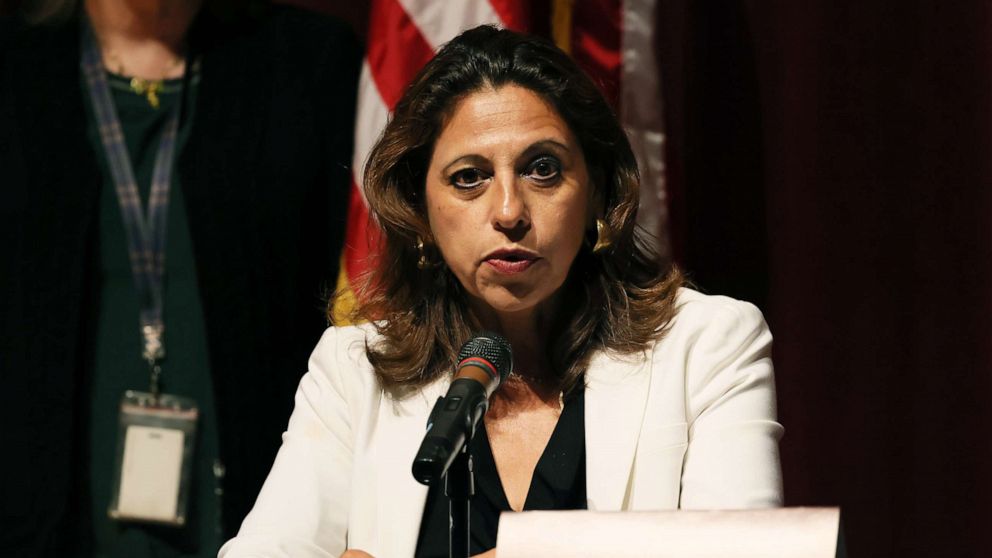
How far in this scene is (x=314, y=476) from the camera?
6.79 feet

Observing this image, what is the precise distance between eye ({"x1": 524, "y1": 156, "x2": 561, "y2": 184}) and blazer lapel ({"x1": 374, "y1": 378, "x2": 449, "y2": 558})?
1.20 ft

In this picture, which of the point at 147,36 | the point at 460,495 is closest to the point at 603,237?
the point at 460,495

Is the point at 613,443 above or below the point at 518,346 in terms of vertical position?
below

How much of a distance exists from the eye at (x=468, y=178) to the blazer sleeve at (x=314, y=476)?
333 mm

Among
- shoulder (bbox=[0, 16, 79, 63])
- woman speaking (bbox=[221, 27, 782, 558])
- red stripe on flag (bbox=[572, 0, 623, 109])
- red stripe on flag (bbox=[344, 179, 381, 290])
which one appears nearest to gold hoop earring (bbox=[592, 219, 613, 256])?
woman speaking (bbox=[221, 27, 782, 558])

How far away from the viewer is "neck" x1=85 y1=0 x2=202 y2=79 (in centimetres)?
287

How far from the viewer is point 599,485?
6.50 ft

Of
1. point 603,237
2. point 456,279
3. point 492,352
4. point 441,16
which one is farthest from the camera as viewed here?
point 441,16

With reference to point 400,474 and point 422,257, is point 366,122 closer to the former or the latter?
point 422,257

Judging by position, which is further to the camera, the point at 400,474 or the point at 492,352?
the point at 400,474

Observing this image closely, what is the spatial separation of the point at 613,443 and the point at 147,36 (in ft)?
4.76

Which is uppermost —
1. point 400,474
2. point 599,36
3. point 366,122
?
A: point 599,36

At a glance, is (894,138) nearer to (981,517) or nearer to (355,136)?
(981,517)

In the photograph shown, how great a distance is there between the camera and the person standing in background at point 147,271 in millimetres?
2703
